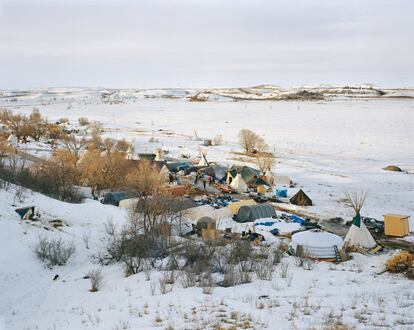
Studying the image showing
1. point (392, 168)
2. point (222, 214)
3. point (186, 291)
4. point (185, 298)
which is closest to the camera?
point (185, 298)

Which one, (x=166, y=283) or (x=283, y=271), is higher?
(x=283, y=271)

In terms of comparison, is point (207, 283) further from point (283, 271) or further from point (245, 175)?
point (245, 175)

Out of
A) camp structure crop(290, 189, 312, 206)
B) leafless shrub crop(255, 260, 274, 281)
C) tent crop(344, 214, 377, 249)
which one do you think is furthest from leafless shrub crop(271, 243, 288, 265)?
camp structure crop(290, 189, 312, 206)

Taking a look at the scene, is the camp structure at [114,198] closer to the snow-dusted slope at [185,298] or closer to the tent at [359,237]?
the snow-dusted slope at [185,298]

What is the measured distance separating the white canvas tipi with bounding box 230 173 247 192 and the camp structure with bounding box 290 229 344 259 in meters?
14.9

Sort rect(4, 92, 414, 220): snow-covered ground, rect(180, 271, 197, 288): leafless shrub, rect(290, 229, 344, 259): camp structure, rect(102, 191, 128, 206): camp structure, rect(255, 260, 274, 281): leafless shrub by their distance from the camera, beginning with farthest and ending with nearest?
rect(4, 92, 414, 220): snow-covered ground, rect(102, 191, 128, 206): camp structure, rect(290, 229, 344, 259): camp structure, rect(255, 260, 274, 281): leafless shrub, rect(180, 271, 197, 288): leafless shrub

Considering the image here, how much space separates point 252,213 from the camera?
83.7ft

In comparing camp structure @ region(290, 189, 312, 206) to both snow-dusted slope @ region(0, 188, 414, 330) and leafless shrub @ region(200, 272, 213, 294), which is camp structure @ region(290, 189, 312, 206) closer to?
snow-dusted slope @ region(0, 188, 414, 330)

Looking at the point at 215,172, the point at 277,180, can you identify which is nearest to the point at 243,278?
the point at 277,180

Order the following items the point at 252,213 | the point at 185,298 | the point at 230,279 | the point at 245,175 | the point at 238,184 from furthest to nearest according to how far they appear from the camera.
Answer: the point at 245,175 → the point at 238,184 → the point at 252,213 → the point at 230,279 → the point at 185,298

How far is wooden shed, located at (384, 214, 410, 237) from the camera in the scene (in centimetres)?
2241

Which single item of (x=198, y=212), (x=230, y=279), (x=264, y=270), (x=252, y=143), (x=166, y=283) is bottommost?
(x=198, y=212)

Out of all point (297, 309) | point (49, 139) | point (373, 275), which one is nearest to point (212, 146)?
point (49, 139)

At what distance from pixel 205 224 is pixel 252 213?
11.9ft
